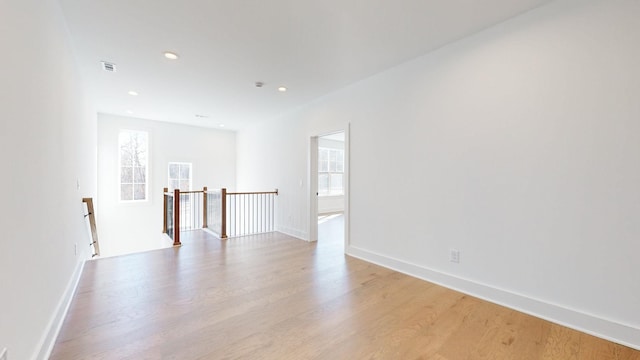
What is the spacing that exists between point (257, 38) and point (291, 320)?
280cm

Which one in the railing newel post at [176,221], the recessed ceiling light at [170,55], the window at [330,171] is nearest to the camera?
the recessed ceiling light at [170,55]

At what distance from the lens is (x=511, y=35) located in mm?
2486

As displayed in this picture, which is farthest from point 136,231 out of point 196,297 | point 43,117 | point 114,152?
point 43,117

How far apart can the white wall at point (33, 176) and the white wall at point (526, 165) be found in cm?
335

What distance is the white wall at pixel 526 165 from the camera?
199 centimetres

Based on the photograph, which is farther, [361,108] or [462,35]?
[361,108]

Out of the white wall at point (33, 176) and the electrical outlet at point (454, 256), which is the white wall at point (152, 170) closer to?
the white wall at point (33, 176)

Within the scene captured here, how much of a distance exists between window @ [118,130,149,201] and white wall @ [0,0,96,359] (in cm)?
433

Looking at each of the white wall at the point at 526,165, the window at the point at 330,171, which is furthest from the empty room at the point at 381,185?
the window at the point at 330,171

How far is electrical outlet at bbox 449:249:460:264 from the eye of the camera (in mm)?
2875

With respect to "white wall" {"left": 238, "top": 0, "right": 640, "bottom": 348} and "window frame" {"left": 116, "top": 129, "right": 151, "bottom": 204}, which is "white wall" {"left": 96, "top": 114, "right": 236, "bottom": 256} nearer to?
"window frame" {"left": 116, "top": 129, "right": 151, "bottom": 204}

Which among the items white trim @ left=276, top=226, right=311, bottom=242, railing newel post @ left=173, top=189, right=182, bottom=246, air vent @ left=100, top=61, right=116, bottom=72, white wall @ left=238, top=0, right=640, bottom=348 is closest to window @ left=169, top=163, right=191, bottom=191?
railing newel post @ left=173, top=189, right=182, bottom=246

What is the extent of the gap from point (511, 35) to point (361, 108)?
6.32 ft

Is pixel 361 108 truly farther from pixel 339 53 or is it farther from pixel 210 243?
pixel 210 243
